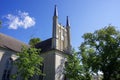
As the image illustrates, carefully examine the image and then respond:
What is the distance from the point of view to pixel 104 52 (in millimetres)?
26031

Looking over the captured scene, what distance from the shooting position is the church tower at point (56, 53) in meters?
27.1

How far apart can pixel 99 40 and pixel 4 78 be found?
16.6m

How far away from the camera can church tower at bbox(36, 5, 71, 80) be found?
27109mm

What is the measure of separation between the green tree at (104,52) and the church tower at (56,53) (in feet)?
11.7

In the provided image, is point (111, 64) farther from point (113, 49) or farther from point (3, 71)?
point (3, 71)

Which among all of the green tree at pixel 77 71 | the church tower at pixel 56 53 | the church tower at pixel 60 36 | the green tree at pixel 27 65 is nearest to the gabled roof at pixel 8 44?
the church tower at pixel 56 53

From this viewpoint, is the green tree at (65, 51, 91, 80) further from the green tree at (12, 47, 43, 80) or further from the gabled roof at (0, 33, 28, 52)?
the gabled roof at (0, 33, 28, 52)

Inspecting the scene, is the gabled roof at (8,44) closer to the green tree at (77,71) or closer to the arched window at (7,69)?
the arched window at (7,69)

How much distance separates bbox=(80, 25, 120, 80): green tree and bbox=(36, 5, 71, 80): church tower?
355 centimetres

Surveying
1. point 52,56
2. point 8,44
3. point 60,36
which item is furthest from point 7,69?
point 60,36

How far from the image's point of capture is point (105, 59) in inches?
1009

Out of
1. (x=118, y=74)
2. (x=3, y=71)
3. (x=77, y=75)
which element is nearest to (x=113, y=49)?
(x=118, y=74)

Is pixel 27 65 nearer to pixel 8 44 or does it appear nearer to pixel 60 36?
pixel 8 44

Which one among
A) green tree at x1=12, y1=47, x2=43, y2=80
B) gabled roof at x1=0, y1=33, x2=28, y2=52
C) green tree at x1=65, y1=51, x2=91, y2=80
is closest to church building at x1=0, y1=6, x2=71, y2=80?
gabled roof at x1=0, y1=33, x2=28, y2=52
